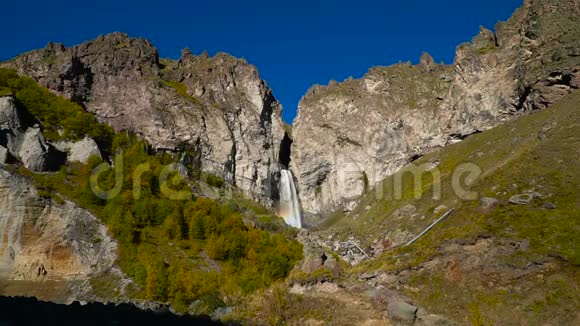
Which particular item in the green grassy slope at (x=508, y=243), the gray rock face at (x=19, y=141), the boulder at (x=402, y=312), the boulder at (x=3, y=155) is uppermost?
the gray rock face at (x=19, y=141)

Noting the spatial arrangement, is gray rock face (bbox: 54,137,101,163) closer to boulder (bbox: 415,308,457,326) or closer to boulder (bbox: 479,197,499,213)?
boulder (bbox: 479,197,499,213)

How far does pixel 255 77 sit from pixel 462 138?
182 ft

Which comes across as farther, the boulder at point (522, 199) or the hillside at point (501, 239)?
the boulder at point (522, 199)

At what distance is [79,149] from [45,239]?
24.1 m

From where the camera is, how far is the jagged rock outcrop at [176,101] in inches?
3984

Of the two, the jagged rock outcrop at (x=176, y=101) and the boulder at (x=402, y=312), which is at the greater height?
the jagged rock outcrop at (x=176, y=101)

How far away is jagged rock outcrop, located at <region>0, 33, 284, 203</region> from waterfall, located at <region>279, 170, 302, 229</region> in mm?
5354

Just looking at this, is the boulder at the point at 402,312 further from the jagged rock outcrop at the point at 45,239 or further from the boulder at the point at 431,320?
the jagged rock outcrop at the point at 45,239

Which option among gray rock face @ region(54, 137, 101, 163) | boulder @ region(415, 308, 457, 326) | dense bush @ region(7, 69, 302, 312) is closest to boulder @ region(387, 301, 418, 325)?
boulder @ region(415, 308, 457, 326)

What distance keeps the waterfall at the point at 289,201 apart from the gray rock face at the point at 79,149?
5137 cm

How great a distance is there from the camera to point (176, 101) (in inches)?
4264

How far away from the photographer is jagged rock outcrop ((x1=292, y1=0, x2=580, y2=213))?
7612 centimetres

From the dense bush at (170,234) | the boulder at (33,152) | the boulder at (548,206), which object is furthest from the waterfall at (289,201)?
the boulder at (548,206)

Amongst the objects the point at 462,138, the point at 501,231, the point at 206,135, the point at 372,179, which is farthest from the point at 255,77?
the point at 501,231
